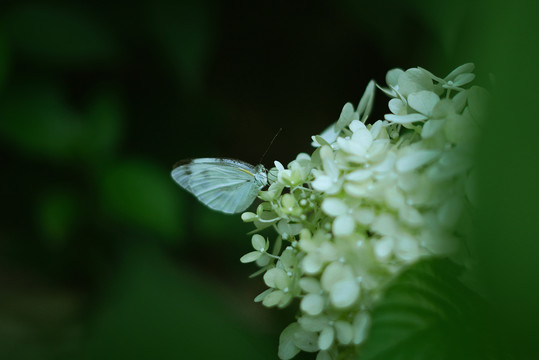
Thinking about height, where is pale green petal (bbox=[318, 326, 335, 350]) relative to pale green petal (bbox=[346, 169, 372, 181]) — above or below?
below

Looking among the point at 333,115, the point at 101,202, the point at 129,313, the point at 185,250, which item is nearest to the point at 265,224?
the point at 129,313

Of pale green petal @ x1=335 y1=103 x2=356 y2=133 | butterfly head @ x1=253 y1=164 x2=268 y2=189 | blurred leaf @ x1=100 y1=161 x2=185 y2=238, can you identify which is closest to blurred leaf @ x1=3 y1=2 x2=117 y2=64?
blurred leaf @ x1=100 y1=161 x2=185 y2=238

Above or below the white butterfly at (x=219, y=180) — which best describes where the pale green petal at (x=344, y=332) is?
→ below

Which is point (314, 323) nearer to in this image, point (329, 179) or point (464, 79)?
point (329, 179)

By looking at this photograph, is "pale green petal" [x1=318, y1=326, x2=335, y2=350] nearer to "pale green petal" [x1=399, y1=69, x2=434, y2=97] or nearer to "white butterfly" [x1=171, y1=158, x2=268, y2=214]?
"pale green petal" [x1=399, y1=69, x2=434, y2=97]

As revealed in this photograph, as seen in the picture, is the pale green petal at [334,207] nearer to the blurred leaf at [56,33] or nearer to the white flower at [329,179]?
the white flower at [329,179]

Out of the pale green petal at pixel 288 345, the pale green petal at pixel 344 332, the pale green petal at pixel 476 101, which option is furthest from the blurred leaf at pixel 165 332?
the pale green petal at pixel 476 101

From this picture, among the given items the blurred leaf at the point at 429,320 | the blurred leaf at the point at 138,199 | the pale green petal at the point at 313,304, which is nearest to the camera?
the blurred leaf at the point at 429,320

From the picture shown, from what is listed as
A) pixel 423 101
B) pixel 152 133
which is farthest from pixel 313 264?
pixel 152 133
